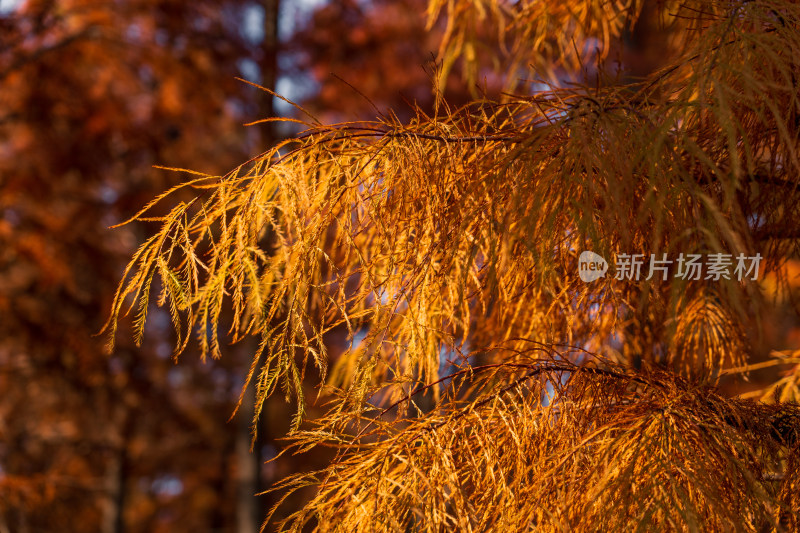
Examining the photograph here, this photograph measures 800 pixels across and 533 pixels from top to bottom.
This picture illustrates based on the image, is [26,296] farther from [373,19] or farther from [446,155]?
[446,155]

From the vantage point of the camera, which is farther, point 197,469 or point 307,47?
point 197,469

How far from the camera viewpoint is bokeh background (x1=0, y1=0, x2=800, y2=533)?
174 inches

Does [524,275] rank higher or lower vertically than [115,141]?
lower

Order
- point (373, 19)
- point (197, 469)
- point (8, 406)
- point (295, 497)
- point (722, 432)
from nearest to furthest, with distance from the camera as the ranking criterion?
point (722, 432) → point (373, 19) → point (8, 406) → point (197, 469) → point (295, 497)

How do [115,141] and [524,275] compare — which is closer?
[524,275]

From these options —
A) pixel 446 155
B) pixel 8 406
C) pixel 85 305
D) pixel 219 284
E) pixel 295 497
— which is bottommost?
pixel 295 497

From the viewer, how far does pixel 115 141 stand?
5.34 meters

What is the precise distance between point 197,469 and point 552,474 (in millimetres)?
7690

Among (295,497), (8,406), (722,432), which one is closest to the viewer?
(722,432)

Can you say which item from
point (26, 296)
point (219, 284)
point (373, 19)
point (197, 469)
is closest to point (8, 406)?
point (197, 469)

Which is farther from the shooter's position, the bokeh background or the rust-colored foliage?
the bokeh background

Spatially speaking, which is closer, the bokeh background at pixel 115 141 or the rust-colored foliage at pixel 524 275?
the rust-colored foliage at pixel 524 275

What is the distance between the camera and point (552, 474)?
1.20m

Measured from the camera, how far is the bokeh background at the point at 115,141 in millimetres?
4418
